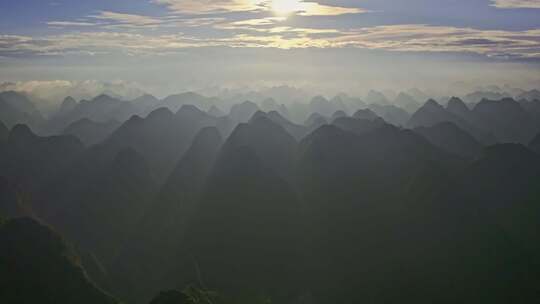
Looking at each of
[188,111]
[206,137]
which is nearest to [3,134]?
[188,111]

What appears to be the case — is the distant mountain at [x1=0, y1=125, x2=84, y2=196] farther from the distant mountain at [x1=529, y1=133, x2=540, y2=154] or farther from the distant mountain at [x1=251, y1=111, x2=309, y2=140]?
the distant mountain at [x1=529, y1=133, x2=540, y2=154]

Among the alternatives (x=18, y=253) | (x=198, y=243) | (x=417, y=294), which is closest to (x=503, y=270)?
(x=417, y=294)

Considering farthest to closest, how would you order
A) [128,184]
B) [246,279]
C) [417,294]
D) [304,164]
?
1. [304,164]
2. [128,184]
3. [246,279]
4. [417,294]

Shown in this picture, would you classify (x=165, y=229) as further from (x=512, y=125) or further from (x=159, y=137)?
(x=512, y=125)

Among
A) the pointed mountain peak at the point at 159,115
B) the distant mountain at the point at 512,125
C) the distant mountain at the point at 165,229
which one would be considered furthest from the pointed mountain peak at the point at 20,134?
the distant mountain at the point at 512,125

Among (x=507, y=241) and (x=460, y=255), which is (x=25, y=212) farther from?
(x=507, y=241)

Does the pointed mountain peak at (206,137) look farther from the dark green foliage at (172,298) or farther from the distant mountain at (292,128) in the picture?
the dark green foliage at (172,298)
